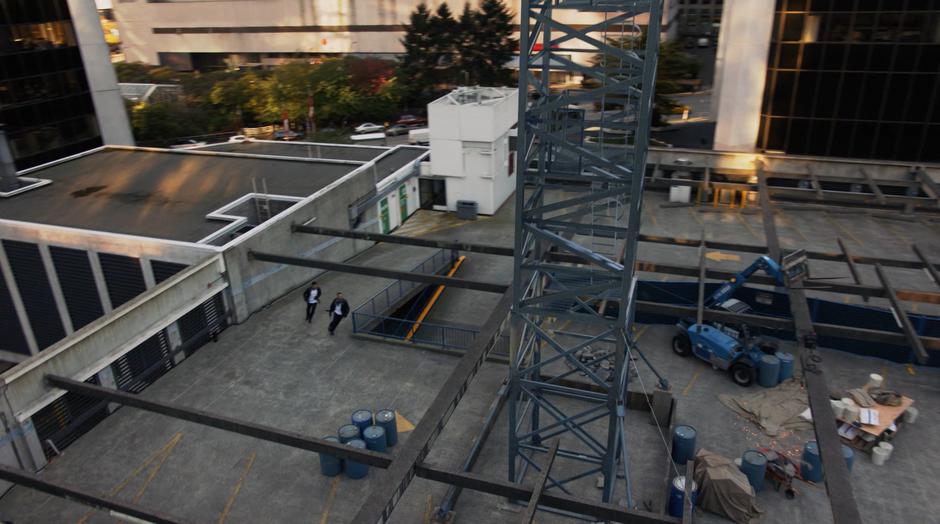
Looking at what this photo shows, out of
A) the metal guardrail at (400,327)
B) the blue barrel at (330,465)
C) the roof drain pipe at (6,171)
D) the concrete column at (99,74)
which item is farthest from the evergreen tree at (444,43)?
the blue barrel at (330,465)

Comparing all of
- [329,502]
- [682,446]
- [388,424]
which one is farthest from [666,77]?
[329,502]

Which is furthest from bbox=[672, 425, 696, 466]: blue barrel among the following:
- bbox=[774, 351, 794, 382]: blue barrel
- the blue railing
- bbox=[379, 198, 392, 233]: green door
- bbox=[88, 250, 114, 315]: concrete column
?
bbox=[88, 250, 114, 315]: concrete column

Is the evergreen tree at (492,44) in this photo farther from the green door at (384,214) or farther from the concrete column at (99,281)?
the concrete column at (99,281)

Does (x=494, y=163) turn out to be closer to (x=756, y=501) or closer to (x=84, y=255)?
(x=84, y=255)

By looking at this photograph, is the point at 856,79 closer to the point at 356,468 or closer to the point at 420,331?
the point at 420,331

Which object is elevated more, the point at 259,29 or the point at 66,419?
the point at 259,29

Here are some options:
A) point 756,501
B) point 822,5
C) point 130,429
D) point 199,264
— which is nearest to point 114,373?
point 130,429
